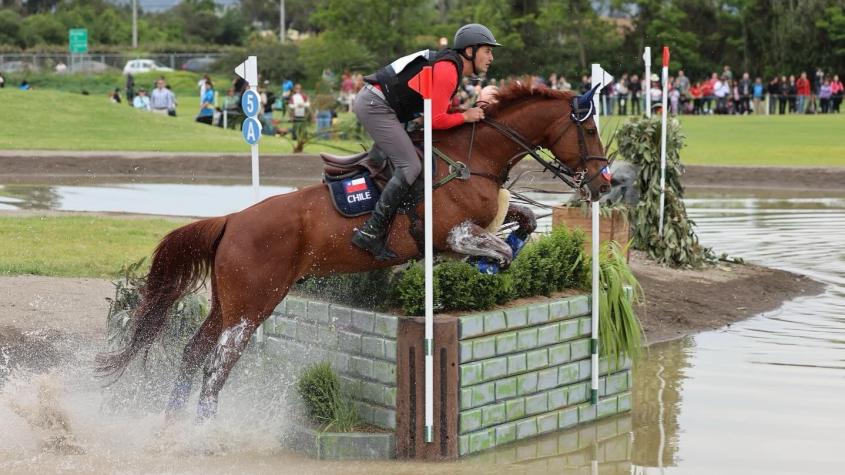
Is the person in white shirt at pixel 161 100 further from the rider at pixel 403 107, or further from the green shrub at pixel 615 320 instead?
the rider at pixel 403 107

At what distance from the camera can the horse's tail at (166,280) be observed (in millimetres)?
7422

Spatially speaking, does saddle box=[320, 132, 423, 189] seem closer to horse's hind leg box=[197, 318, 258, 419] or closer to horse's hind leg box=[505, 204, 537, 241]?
horse's hind leg box=[505, 204, 537, 241]

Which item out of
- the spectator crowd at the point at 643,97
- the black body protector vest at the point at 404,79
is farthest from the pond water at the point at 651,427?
the spectator crowd at the point at 643,97

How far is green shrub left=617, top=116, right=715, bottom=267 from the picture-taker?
13.3 metres

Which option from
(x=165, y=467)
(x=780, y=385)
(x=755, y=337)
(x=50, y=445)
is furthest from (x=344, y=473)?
(x=755, y=337)

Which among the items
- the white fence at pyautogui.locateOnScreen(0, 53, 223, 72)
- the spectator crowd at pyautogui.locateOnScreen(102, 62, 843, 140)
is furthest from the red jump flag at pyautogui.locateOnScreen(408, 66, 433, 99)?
the white fence at pyautogui.locateOnScreen(0, 53, 223, 72)

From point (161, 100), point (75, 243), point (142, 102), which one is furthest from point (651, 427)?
point (142, 102)

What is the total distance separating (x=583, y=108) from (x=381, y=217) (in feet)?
4.67

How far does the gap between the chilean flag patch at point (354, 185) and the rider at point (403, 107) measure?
0.18 metres

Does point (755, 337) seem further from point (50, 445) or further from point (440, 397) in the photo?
point (50, 445)

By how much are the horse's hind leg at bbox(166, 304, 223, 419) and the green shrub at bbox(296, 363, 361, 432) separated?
0.64 metres

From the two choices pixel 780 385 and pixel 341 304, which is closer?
pixel 341 304

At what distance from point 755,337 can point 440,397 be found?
183 inches

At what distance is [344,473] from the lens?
6754 mm
